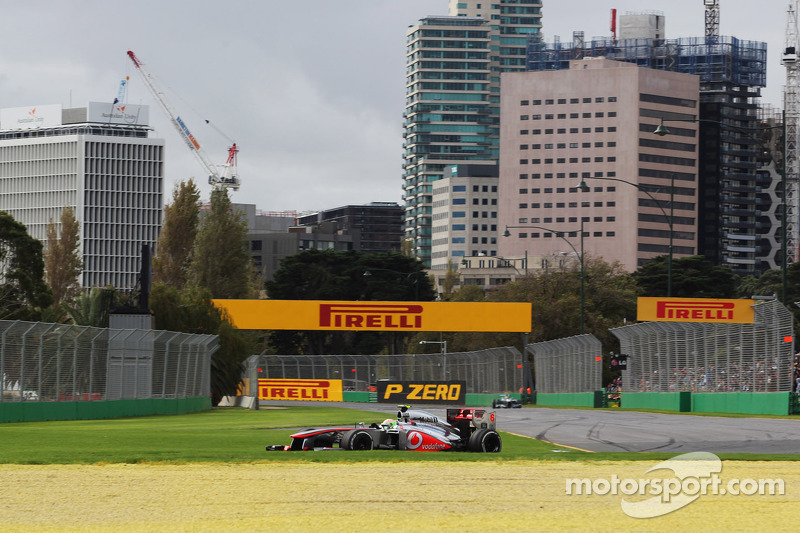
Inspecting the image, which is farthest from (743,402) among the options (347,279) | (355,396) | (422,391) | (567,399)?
(347,279)

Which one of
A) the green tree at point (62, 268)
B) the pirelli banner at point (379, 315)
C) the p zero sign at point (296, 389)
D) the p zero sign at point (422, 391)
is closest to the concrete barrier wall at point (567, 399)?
the pirelli banner at point (379, 315)

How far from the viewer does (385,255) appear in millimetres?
123750

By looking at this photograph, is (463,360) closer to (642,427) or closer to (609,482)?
(642,427)

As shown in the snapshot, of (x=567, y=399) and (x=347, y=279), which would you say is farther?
(x=347, y=279)

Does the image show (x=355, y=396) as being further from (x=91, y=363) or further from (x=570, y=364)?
(x=91, y=363)

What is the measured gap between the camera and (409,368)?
74625 millimetres

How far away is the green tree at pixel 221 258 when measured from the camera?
10444cm

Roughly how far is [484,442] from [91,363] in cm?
1778

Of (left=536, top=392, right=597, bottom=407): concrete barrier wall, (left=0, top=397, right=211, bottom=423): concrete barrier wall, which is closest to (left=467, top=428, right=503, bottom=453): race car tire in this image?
(left=0, top=397, right=211, bottom=423): concrete barrier wall

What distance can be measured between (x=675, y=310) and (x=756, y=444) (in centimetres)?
3651

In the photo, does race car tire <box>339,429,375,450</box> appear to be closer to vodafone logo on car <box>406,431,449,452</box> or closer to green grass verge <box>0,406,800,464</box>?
green grass verge <box>0,406,800,464</box>

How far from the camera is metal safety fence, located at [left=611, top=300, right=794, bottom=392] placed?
3716 centimetres

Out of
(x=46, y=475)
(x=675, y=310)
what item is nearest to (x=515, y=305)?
(x=675, y=310)

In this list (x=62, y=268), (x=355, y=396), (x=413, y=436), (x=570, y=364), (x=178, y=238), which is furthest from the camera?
(x=62, y=268)
